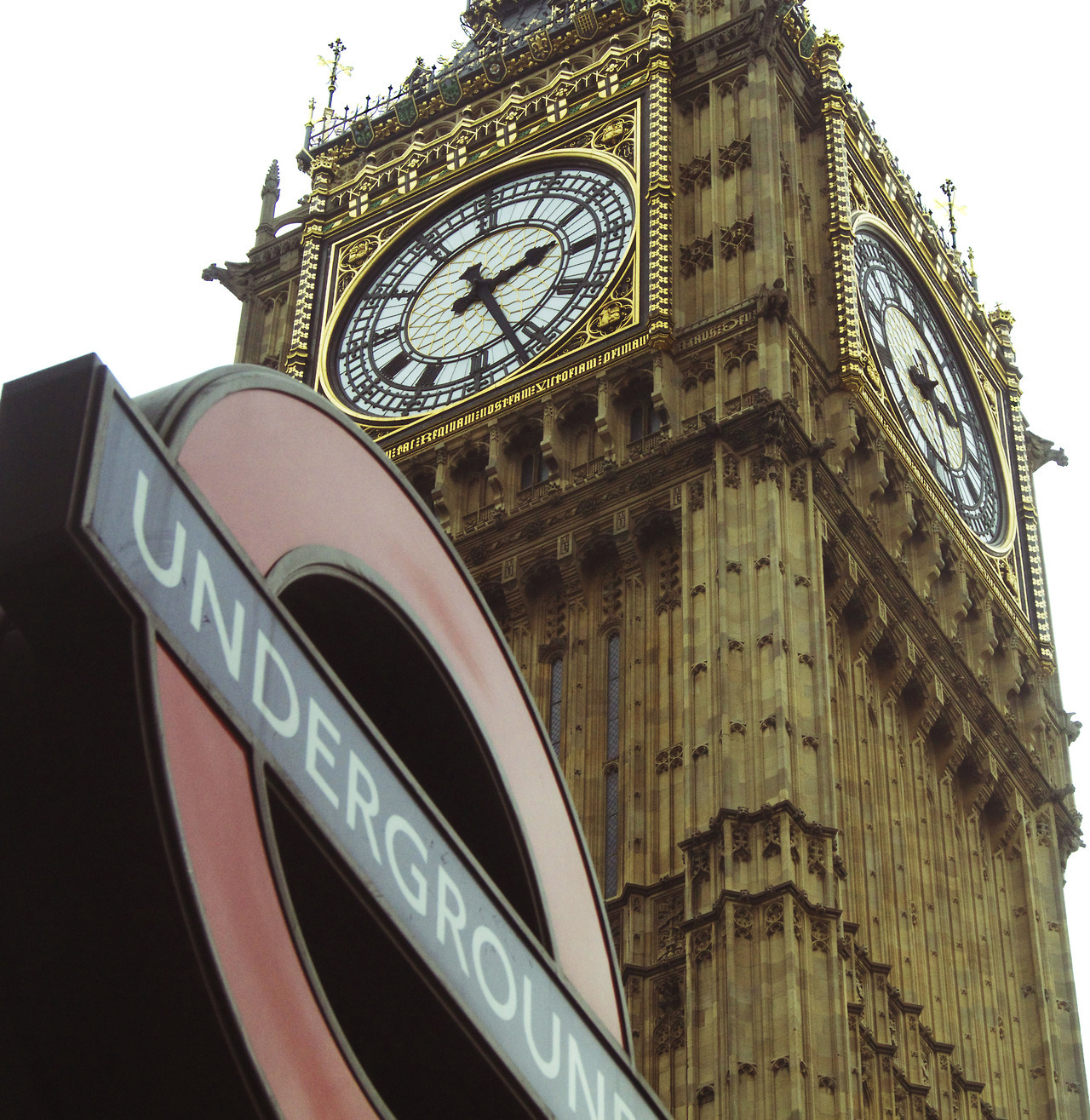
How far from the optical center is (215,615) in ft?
25.5

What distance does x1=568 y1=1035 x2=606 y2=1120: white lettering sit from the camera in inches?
344

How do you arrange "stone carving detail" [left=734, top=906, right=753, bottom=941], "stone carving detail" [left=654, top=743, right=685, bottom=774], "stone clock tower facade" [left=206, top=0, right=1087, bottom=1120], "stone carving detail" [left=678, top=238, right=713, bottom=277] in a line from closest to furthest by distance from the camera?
"stone carving detail" [left=734, top=906, right=753, bottom=941] < "stone clock tower facade" [left=206, top=0, right=1087, bottom=1120] < "stone carving detail" [left=654, top=743, right=685, bottom=774] < "stone carving detail" [left=678, top=238, right=713, bottom=277]

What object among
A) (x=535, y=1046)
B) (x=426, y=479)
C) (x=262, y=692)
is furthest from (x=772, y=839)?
(x=262, y=692)

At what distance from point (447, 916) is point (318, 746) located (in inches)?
30.6

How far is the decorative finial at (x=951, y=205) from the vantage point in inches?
1921

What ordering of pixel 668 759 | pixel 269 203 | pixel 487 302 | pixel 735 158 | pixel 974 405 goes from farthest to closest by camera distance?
1. pixel 269 203
2. pixel 974 405
3. pixel 487 302
4. pixel 735 158
5. pixel 668 759

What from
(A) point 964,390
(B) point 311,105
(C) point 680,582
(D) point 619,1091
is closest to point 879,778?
(C) point 680,582

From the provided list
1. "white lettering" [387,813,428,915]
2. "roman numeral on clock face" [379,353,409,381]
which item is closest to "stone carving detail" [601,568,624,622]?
"roman numeral on clock face" [379,353,409,381]

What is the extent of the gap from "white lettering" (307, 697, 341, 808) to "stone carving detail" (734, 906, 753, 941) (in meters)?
21.2

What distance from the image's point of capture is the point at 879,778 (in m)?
34.7

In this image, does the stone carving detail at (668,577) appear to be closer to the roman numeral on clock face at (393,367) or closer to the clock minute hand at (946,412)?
the roman numeral on clock face at (393,367)

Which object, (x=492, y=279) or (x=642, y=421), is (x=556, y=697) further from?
(x=492, y=279)

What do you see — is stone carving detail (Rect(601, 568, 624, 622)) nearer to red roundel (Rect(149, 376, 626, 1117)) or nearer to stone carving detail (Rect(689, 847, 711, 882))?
stone carving detail (Rect(689, 847, 711, 882))

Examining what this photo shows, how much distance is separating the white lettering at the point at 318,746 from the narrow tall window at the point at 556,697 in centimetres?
2514
